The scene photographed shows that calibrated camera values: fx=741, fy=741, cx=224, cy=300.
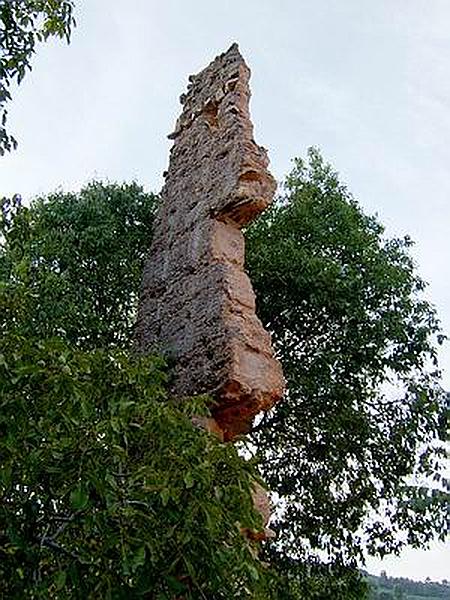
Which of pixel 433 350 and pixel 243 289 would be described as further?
pixel 433 350

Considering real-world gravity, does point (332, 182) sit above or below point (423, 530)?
above

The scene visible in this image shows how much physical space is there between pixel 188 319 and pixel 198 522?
Answer: 3.12 metres

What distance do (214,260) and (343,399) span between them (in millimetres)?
3318

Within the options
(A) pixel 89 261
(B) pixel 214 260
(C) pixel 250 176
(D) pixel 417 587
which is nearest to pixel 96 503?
(B) pixel 214 260

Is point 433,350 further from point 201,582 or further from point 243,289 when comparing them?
point 201,582

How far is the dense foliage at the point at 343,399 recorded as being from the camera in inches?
338

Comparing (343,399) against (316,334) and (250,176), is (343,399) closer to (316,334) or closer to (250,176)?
(316,334)

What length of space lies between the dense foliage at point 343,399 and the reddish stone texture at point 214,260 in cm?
203

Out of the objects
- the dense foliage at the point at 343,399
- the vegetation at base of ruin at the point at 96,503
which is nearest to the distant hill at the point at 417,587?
the dense foliage at the point at 343,399

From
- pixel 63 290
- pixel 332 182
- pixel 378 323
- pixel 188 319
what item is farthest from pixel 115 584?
pixel 332 182

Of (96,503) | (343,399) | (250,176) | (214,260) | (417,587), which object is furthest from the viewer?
(417,587)

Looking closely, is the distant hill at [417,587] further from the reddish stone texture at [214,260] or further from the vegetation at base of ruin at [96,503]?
the vegetation at base of ruin at [96,503]

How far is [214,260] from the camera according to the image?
6.02m

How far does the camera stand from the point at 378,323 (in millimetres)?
8672
